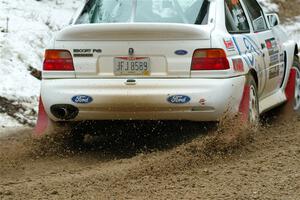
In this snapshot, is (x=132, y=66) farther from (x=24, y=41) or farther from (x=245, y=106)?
(x=24, y=41)

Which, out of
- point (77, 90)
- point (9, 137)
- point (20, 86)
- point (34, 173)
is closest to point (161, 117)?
point (77, 90)

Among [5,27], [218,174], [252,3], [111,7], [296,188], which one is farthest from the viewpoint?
[5,27]

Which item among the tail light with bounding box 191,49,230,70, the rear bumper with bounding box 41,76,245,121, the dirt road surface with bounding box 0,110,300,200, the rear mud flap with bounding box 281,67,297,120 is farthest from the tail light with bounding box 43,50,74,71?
A: the rear mud flap with bounding box 281,67,297,120

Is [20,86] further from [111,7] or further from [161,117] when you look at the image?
[161,117]

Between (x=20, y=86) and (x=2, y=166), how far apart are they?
383cm

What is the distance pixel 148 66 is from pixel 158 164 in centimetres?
103

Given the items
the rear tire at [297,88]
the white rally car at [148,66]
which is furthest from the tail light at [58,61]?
the rear tire at [297,88]

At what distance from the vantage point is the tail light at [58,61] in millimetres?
6738

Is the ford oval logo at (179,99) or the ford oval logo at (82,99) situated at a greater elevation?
the ford oval logo at (179,99)

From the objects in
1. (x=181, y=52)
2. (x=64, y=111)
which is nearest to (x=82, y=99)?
(x=64, y=111)

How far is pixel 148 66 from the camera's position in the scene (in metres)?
6.53

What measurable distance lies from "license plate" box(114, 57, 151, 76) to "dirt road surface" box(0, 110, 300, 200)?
0.69 meters

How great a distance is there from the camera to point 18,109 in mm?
9344

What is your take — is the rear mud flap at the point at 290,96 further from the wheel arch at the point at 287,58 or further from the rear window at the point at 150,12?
the rear window at the point at 150,12
